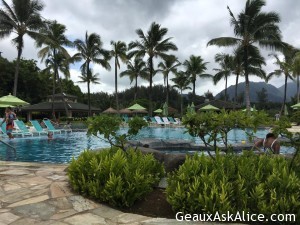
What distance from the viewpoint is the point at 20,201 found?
4297mm

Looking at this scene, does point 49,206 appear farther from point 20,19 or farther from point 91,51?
point 91,51

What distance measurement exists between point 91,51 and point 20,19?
40.0ft

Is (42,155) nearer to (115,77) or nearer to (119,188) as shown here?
(119,188)

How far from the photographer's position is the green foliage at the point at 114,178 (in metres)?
4.14

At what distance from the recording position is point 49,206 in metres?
4.12

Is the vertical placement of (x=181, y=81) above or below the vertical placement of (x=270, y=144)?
above

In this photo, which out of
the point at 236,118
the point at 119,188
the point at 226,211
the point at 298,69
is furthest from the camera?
the point at 298,69

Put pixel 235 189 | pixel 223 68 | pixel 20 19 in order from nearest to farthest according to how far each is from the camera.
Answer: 1. pixel 235 189
2. pixel 20 19
3. pixel 223 68

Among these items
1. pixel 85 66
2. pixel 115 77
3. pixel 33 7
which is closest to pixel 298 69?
pixel 115 77

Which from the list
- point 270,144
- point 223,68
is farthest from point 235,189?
point 223,68

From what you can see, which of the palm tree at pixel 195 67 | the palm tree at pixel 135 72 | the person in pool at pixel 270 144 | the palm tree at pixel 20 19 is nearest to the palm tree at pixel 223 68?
the palm tree at pixel 195 67

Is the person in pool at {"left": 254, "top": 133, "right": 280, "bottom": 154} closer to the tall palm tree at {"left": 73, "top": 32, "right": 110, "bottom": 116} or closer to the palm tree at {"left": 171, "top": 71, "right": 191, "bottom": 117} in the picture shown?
the tall palm tree at {"left": 73, "top": 32, "right": 110, "bottom": 116}

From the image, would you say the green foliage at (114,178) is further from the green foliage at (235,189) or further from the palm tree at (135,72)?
the palm tree at (135,72)

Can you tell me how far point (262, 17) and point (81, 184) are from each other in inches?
947
